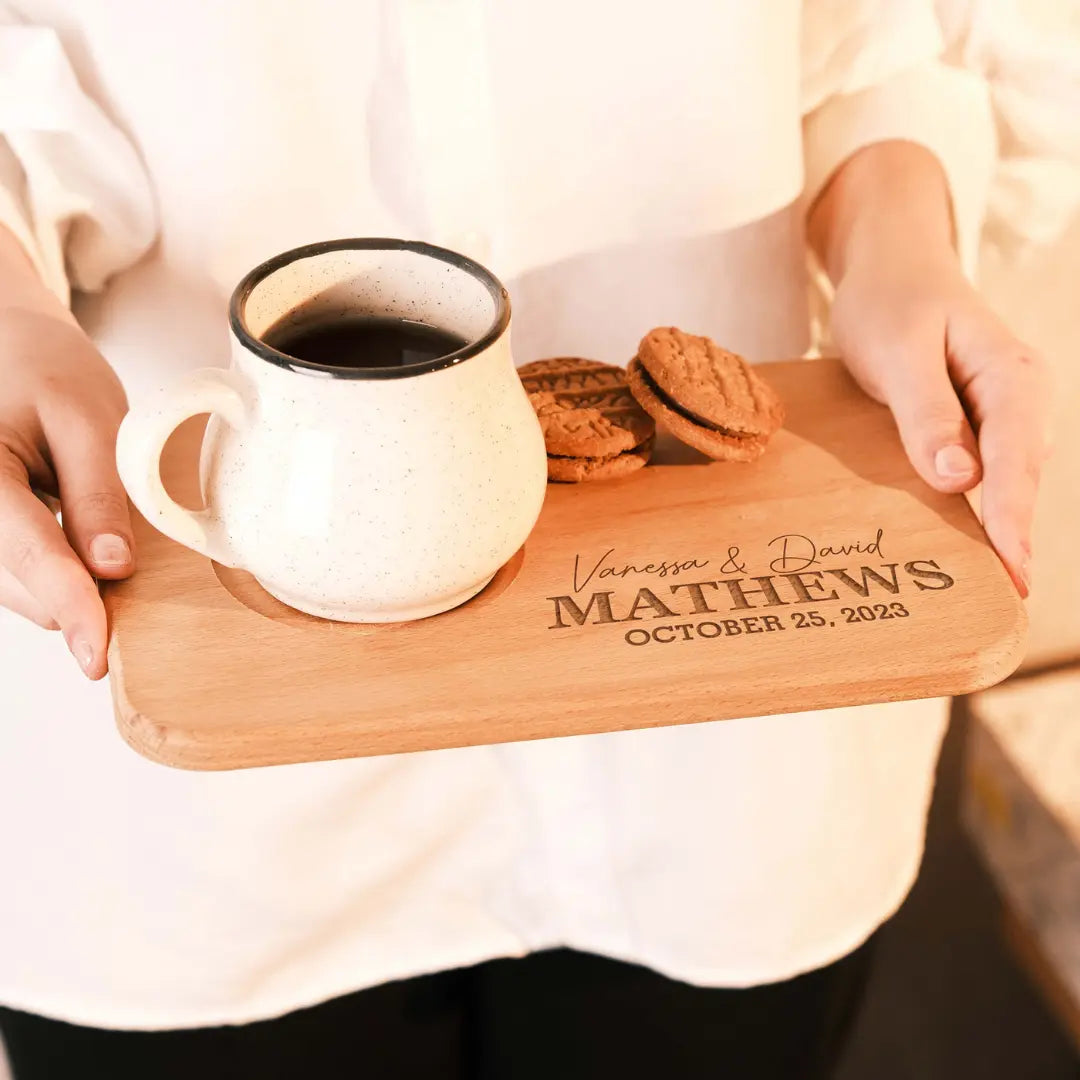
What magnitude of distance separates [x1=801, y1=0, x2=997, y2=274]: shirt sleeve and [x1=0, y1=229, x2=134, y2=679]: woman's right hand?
551mm

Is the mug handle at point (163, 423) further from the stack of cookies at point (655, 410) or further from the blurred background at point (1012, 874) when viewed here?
the blurred background at point (1012, 874)

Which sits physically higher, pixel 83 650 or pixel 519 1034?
pixel 83 650

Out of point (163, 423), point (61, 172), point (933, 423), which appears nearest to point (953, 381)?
point (933, 423)

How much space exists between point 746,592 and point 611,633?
0.08 metres

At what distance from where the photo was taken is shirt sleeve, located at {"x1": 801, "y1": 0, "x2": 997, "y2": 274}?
80 centimetres

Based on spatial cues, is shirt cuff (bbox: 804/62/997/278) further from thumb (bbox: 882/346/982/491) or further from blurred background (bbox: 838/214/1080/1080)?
blurred background (bbox: 838/214/1080/1080)

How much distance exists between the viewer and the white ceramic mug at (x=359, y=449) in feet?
1.55

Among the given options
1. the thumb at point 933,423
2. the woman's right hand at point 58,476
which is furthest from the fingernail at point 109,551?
the thumb at point 933,423

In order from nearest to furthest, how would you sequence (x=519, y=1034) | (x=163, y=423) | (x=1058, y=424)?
(x=163, y=423)
(x=519, y=1034)
(x=1058, y=424)

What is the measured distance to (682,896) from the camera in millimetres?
904

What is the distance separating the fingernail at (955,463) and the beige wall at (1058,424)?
0.64 meters

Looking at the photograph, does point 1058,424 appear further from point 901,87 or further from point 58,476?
point 58,476

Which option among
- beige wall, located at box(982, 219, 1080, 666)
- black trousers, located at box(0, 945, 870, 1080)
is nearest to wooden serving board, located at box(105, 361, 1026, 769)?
black trousers, located at box(0, 945, 870, 1080)

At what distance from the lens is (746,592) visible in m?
0.56
